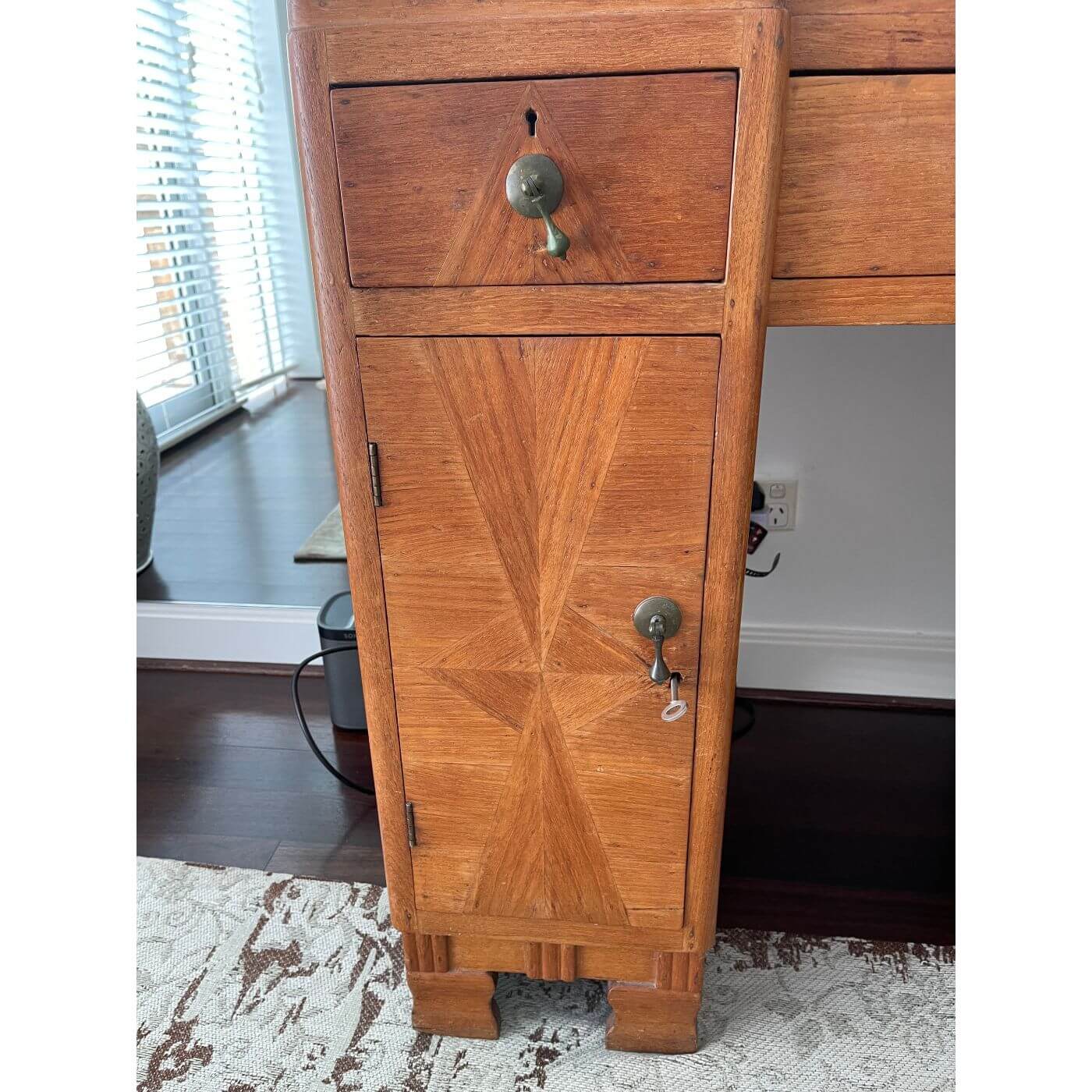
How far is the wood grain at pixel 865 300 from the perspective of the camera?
0.67m

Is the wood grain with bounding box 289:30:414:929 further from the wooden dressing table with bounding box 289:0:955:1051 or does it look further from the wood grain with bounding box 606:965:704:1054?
the wood grain with bounding box 606:965:704:1054

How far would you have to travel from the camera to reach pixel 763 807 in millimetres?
1272

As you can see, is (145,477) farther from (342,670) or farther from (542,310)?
(542,310)

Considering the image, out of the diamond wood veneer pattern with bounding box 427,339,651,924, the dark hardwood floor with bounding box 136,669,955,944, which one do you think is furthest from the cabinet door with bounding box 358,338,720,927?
the dark hardwood floor with bounding box 136,669,955,944

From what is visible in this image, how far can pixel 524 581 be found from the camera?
0.75 meters

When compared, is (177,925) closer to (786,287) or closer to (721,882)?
(721,882)

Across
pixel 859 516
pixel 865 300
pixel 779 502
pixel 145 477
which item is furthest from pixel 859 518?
pixel 145 477

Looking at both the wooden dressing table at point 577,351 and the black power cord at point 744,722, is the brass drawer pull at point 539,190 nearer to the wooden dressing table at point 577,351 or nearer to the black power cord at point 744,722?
the wooden dressing table at point 577,351

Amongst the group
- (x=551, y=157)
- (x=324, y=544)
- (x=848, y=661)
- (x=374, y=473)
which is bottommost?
(x=848, y=661)

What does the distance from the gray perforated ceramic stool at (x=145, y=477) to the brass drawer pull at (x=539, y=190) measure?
3.72 ft

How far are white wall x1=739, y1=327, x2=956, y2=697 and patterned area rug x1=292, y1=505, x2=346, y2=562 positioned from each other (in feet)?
2.39

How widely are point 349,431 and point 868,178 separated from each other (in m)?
0.42

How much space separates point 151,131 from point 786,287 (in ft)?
3.67
